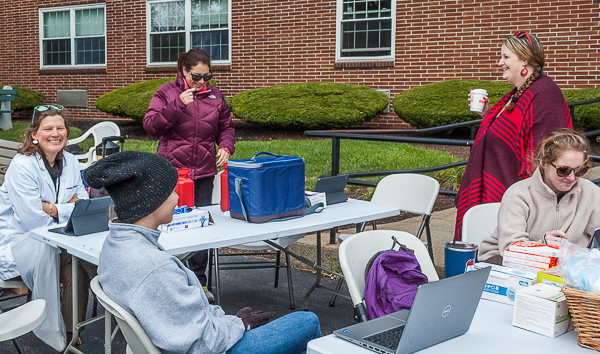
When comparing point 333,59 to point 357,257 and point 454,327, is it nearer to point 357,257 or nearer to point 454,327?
point 357,257

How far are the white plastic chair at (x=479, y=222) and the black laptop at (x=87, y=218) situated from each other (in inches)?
81.6

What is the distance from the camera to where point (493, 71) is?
10.9 meters

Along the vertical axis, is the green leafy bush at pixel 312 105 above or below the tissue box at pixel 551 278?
above

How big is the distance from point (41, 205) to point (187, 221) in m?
0.99

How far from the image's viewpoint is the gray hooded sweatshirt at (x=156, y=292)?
2.15 meters

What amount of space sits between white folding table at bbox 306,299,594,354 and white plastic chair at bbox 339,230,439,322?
2.27 feet

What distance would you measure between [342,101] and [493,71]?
2.70 metres

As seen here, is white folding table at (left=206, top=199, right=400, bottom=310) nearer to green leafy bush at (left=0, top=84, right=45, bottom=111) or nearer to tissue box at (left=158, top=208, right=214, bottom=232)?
tissue box at (left=158, top=208, right=214, bottom=232)

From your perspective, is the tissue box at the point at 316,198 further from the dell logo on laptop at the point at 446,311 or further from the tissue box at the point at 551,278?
the dell logo on laptop at the point at 446,311

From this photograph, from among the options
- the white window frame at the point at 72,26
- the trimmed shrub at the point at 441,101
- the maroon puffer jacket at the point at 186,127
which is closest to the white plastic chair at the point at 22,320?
the maroon puffer jacket at the point at 186,127

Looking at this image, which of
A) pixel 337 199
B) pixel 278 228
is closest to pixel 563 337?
pixel 278 228

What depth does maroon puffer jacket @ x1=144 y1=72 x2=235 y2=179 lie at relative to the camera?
15.2 feet

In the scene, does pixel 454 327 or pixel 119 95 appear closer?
pixel 454 327

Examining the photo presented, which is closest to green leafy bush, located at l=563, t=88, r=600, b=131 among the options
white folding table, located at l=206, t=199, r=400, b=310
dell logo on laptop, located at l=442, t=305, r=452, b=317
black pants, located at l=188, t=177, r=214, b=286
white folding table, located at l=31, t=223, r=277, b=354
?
white folding table, located at l=206, t=199, r=400, b=310
